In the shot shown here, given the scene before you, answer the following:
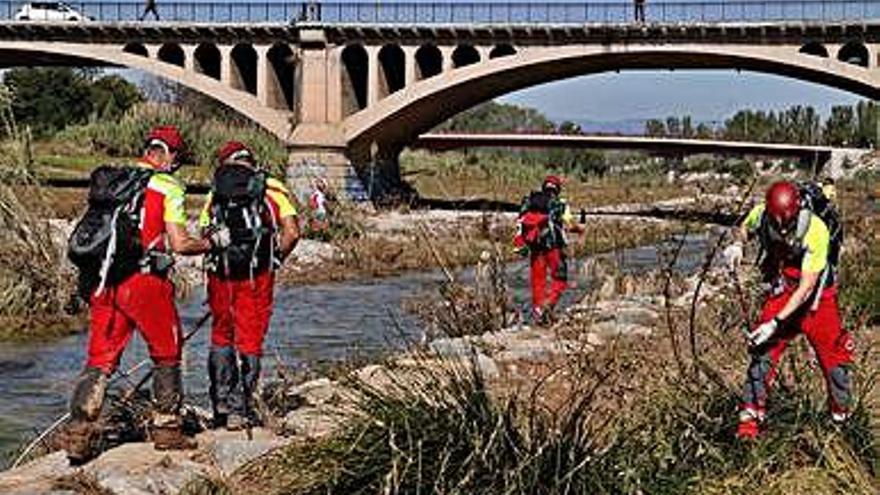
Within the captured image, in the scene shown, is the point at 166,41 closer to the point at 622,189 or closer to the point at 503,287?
the point at 622,189

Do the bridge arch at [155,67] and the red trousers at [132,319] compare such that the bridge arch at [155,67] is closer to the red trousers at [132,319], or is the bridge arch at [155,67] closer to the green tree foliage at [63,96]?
the green tree foliage at [63,96]

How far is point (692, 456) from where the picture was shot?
5645 millimetres

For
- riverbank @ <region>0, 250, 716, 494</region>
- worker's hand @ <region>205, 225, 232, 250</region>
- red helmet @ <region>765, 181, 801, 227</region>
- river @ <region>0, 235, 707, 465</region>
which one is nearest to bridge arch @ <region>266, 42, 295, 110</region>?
river @ <region>0, 235, 707, 465</region>

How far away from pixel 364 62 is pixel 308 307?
1056 inches

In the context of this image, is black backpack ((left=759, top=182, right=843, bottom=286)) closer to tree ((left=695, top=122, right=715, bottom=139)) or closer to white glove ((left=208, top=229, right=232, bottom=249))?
white glove ((left=208, top=229, right=232, bottom=249))

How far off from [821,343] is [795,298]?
0.43m

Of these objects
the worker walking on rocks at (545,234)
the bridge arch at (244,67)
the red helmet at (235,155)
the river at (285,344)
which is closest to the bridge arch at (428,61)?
the bridge arch at (244,67)

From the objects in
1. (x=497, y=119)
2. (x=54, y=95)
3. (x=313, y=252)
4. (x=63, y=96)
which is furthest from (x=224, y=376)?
(x=497, y=119)

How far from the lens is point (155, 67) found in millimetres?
43031

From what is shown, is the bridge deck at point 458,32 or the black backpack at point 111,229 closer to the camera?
the black backpack at point 111,229

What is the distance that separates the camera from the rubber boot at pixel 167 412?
663 cm

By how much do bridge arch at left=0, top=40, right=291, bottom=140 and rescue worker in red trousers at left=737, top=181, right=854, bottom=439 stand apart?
36325 mm

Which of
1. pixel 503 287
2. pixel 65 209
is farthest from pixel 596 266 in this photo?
pixel 65 209

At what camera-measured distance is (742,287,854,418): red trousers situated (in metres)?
6.64
